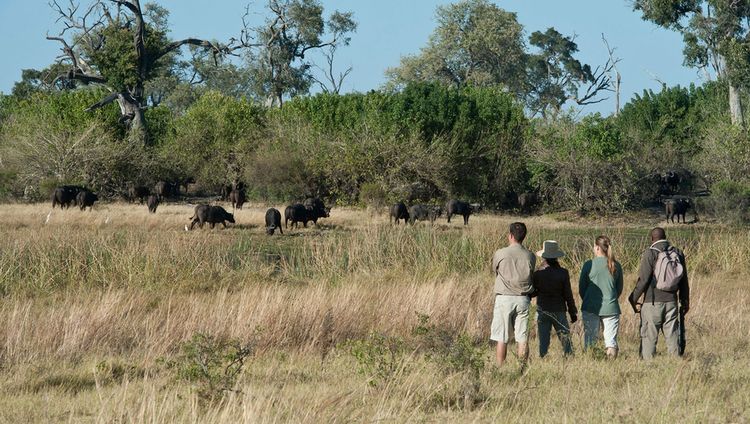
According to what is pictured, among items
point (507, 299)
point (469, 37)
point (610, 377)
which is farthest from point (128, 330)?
point (469, 37)

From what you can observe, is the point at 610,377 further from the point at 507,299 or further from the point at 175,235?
the point at 175,235

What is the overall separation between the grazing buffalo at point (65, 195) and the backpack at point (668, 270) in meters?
27.8

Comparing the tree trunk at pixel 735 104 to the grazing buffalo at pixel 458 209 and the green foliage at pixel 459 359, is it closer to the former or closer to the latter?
the grazing buffalo at pixel 458 209

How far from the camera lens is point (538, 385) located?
9211mm

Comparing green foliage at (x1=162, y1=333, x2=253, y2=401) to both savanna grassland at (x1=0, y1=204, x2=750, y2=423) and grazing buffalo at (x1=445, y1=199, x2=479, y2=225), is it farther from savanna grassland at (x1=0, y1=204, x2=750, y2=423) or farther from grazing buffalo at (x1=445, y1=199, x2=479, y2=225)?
grazing buffalo at (x1=445, y1=199, x2=479, y2=225)

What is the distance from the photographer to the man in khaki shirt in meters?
10.1

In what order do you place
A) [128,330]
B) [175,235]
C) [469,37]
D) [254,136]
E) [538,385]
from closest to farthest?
[538,385] → [128,330] → [175,235] → [254,136] → [469,37]

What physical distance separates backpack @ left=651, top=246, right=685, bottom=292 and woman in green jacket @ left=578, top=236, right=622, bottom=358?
19.5 inches

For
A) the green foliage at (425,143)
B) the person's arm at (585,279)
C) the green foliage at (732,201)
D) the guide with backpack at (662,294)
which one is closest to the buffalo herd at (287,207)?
the green foliage at (732,201)

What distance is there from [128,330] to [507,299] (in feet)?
16.1

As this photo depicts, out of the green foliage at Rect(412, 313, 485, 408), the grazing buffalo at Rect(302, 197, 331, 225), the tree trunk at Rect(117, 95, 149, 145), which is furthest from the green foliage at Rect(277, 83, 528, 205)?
the green foliage at Rect(412, 313, 485, 408)

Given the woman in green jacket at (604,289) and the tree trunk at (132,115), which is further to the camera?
the tree trunk at (132,115)

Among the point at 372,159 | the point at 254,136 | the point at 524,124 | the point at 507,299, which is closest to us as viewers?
the point at 507,299

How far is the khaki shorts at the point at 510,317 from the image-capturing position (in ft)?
33.4
